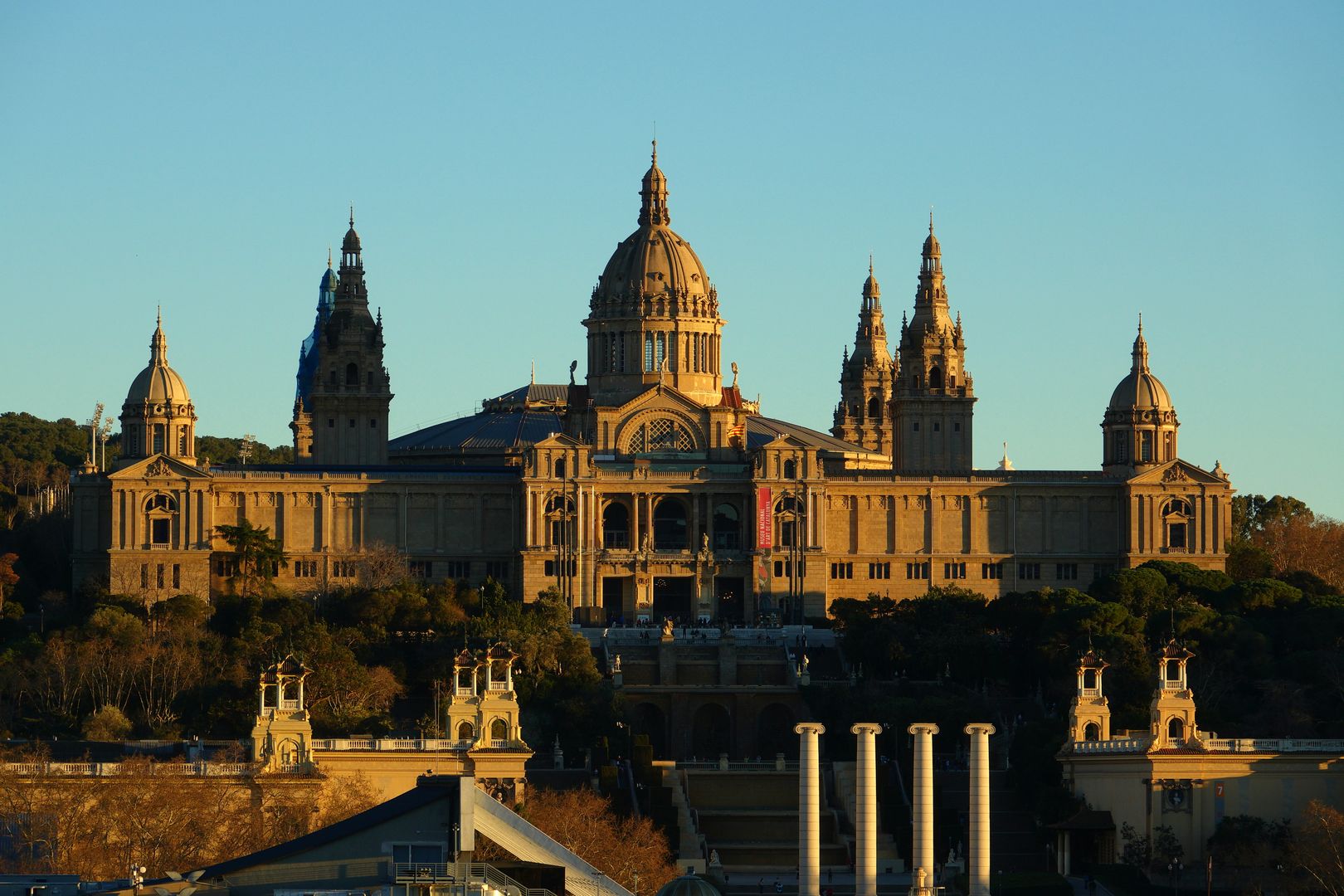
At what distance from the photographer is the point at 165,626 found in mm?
171000

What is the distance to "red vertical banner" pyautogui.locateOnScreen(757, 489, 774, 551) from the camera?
621 ft

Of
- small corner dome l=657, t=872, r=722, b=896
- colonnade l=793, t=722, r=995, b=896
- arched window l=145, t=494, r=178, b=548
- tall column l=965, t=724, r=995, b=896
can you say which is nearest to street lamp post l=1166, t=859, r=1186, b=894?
colonnade l=793, t=722, r=995, b=896

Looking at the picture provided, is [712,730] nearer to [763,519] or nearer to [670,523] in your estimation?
[763,519]

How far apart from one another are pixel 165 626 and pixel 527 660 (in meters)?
18.8

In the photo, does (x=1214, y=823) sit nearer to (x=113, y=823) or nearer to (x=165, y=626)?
(x=113, y=823)

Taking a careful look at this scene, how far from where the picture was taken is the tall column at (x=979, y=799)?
11944 cm

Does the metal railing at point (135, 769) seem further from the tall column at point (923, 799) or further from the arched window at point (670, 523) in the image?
the arched window at point (670, 523)

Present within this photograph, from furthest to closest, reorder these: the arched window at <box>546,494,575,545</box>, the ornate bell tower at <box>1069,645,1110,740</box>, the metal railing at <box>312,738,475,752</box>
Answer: the arched window at <box>546,494,575,545</box> < the ornate bell tower at <box>1069,645,1110,740</box> < the metal railing at <box>312,738,475,752</box>

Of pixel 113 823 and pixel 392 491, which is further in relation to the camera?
pixel 392 491

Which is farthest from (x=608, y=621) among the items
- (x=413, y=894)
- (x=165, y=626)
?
(x=413, y=894)

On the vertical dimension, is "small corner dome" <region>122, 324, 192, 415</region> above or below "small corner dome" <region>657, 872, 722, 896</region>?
above

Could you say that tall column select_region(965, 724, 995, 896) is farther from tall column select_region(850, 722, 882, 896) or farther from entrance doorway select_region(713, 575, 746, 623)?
entrance doorway select_region(713, 575, 746, 623)

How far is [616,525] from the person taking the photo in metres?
192

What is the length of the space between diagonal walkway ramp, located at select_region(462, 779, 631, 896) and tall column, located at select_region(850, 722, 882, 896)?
85.0 feet
